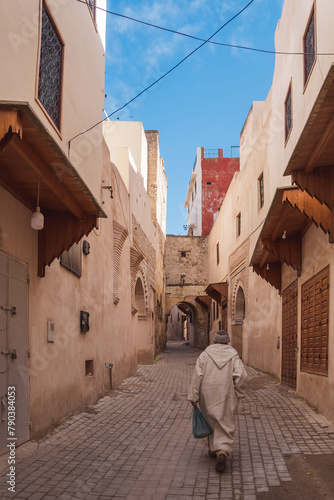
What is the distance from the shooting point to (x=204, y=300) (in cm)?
2870

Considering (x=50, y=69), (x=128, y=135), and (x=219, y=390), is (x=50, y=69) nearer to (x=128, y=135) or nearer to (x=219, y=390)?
(x=219, y=390)

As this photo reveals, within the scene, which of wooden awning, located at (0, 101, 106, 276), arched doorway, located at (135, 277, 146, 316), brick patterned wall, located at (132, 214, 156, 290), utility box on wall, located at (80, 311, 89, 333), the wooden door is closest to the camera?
wooden awning, located at (0, 101, 106, 276)

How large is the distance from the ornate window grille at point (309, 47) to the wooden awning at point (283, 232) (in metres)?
2.11

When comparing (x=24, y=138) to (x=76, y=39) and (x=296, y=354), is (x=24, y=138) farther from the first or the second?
(x=296, y=354)

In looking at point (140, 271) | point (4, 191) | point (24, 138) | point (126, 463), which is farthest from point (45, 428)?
point (140, 271)

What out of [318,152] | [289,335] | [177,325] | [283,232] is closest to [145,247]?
[289,335]

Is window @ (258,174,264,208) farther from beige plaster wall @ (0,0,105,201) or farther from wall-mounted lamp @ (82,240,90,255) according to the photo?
wall-mounted lamp @ (82,240,90,255)

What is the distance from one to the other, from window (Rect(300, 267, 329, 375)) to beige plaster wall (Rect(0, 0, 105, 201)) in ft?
12.2

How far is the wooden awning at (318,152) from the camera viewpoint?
4.12 meters

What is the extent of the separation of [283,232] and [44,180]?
4.67m

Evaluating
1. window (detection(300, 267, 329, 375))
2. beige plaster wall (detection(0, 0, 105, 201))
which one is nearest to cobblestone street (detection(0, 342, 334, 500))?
window (detection(300, 267, 329, 375))

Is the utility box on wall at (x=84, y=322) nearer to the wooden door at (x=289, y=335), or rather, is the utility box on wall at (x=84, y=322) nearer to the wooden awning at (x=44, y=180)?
the wooden awning at (x=44, y=180)

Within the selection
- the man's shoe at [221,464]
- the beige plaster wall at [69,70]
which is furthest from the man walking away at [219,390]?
the beige plaster wall at [69,70]

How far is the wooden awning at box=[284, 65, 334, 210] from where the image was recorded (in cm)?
412
